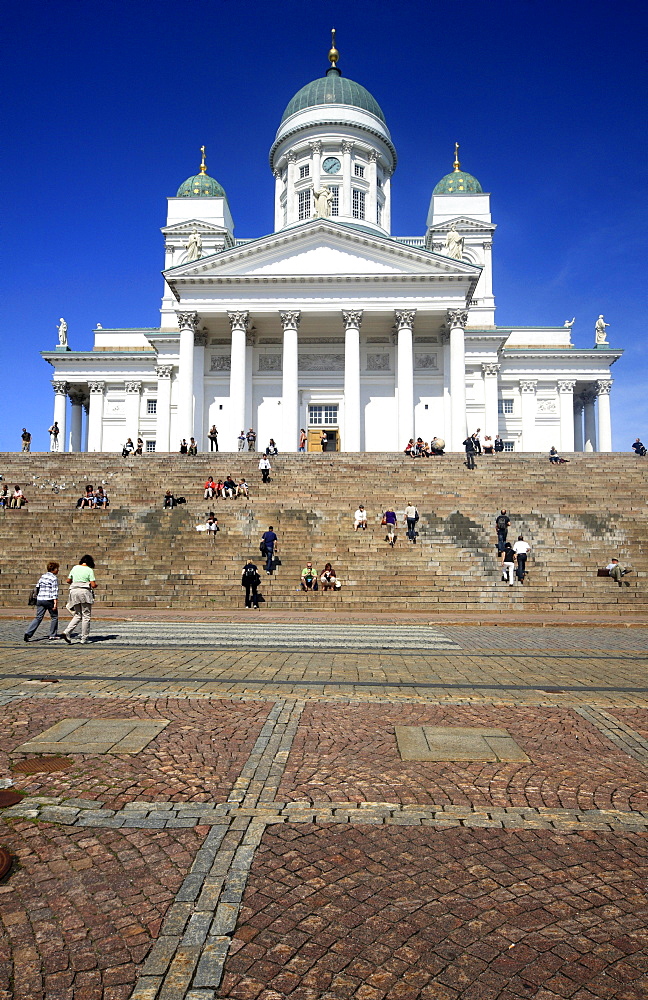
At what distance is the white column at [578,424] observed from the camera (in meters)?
60.7

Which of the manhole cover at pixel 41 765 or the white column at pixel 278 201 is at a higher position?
the white column at pixel 278 201

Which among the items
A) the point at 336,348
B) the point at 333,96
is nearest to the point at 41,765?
the point at 336,348

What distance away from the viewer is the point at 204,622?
630 inches

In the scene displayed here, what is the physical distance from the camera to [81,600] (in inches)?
490

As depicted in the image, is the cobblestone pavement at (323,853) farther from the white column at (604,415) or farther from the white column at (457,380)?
the white column at (604,415)

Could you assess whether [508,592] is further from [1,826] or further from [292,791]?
[1,826]

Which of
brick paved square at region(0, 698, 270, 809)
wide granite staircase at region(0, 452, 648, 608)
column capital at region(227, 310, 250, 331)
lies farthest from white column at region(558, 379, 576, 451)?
brick paved square at region(0, 698, 270, 809)

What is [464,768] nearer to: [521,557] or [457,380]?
[521,557]

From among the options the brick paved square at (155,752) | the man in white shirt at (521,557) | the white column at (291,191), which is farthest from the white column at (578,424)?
the brick paved square at (155,752)

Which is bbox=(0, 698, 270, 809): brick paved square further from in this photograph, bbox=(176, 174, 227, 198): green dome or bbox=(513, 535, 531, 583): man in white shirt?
bbox=(176, 174, 227, 198): green dome

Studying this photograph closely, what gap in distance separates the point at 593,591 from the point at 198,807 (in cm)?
1794

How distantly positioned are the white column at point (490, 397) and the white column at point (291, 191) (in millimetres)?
20896

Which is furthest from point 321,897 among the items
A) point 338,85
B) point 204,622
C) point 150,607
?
point 338,85

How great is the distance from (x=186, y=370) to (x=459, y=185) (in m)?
33.5
